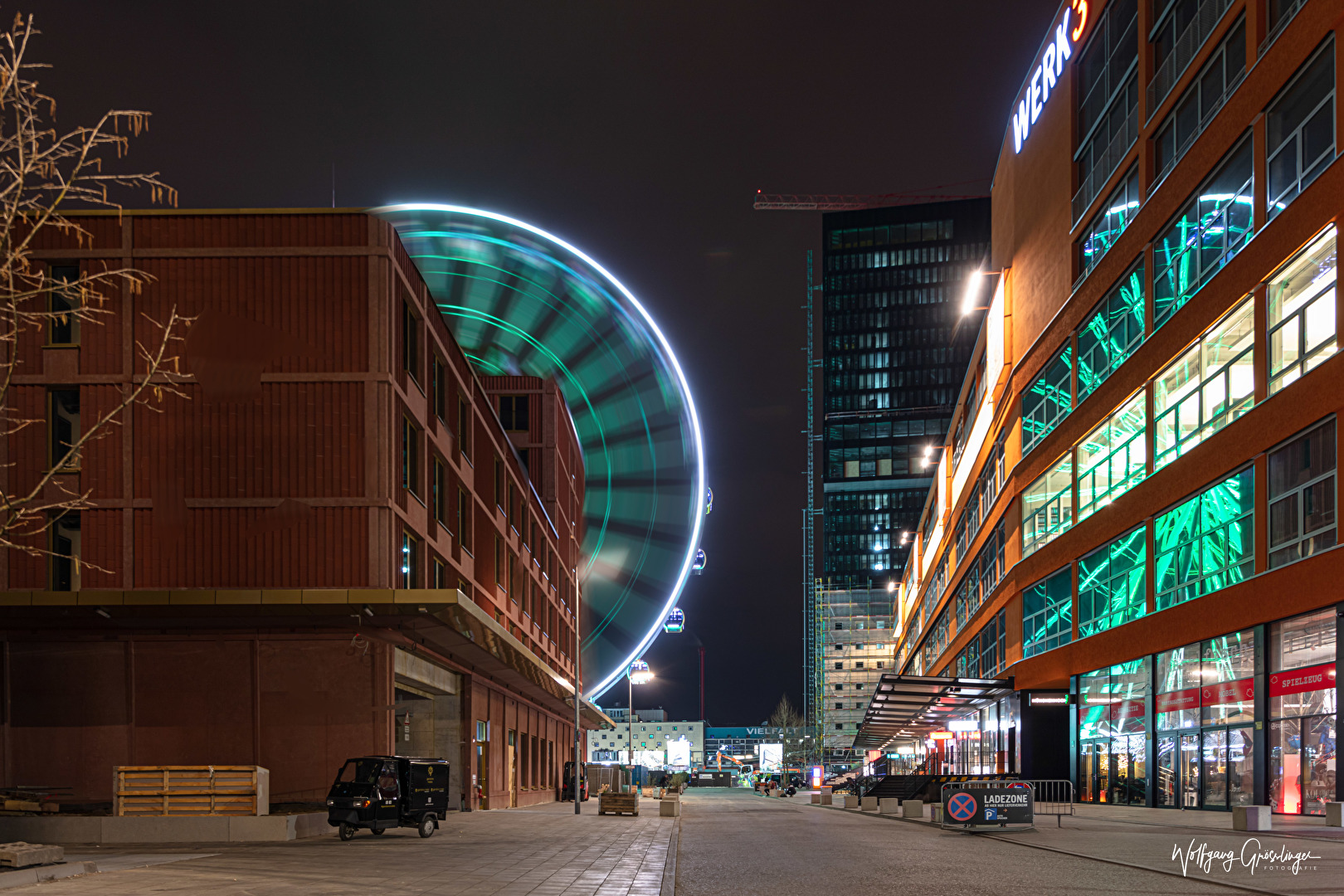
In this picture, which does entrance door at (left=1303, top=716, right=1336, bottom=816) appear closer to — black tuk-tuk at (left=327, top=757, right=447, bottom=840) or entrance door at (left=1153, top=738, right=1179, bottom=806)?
entrance door at (left=1153, top=738, right=1179, bottom=806)

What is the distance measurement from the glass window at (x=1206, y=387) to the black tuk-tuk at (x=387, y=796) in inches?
810

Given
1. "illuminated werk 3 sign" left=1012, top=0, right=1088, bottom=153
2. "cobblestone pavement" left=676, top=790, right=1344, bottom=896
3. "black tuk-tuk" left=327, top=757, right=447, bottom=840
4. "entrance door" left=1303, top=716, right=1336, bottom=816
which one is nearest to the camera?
"cobblestone pavement" left=676, top=790, right=1344, bottom=896

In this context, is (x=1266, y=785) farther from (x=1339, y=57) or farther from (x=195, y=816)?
(x=195, y=816)

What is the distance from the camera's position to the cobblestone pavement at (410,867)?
1505cm

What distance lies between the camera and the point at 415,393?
116 feet

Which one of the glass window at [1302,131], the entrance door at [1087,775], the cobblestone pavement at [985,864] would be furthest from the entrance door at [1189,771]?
the glass window at [1302,131]

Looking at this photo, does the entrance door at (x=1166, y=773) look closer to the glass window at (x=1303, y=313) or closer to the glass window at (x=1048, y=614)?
the glass window at (x=1048, y=614)

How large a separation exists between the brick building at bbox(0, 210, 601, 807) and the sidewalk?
14.3 m

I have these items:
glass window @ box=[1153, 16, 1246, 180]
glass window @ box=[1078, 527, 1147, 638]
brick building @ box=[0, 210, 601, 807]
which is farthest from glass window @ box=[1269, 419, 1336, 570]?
brick building @ box=[0, 210, 601, 807]

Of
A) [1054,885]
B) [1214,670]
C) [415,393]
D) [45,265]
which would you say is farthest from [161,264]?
[1214,670]

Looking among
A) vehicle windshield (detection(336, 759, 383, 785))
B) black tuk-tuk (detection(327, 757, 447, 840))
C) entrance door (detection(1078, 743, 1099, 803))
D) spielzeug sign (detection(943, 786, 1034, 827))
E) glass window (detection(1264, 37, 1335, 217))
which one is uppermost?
glass window (detection(1264, 37, 1335, 217))

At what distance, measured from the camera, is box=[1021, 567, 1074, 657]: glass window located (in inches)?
1766

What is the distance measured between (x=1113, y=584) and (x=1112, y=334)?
7.86 metres

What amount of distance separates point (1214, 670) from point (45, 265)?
31039mm
